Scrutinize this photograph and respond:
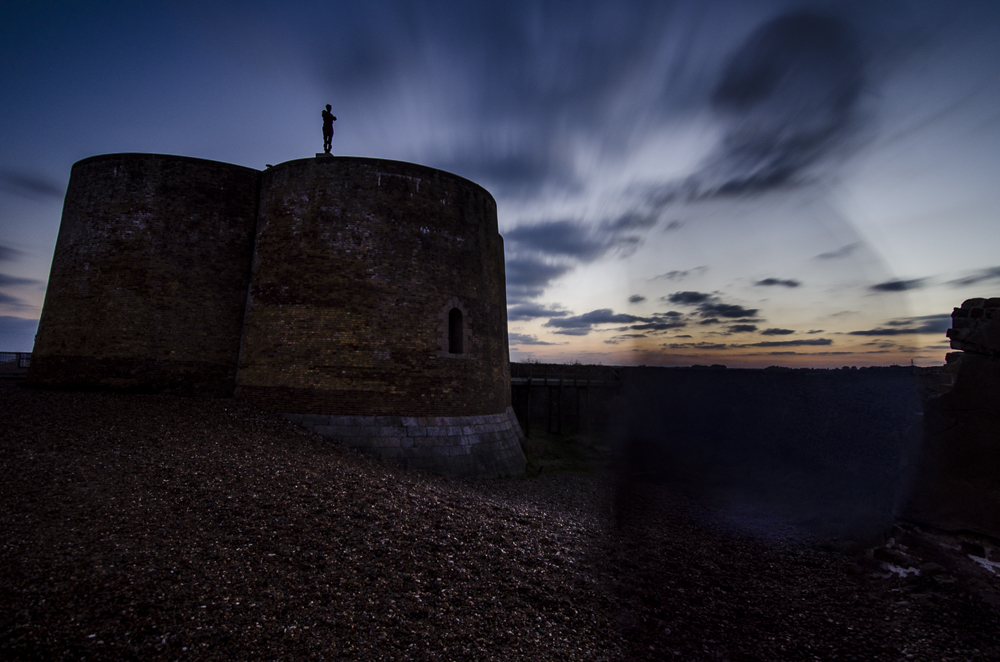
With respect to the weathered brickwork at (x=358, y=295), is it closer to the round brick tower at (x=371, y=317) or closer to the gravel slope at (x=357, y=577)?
the round brick tower at (x=371, y=317)

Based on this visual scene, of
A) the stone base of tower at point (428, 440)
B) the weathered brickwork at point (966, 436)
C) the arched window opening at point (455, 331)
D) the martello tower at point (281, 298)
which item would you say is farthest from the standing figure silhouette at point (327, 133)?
the weathered brickwork at point (966, 436)

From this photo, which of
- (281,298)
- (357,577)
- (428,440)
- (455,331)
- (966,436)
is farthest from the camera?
(455,331)

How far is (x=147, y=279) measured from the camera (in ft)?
40.3

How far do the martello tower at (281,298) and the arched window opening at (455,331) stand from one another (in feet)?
0.25

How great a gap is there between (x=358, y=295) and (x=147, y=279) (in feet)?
19.0

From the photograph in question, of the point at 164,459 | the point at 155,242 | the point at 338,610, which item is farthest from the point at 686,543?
the point at 155,242

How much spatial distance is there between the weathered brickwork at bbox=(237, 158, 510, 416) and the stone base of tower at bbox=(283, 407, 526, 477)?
26 centimetres

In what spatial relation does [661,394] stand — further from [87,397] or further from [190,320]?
[87,397]

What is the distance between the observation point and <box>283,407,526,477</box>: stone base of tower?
11.3 meters

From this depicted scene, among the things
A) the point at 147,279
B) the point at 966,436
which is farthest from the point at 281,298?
the point at 966,436

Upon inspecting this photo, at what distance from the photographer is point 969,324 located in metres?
5.89

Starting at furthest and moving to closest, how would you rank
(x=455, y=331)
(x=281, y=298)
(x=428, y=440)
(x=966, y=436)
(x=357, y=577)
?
(x=455, y=331) < (x=281, y=298) < (x=428, y=440) < (x=966, y=436) < (x=357, y=577)

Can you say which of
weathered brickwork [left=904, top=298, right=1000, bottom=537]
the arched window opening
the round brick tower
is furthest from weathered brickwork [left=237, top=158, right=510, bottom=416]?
weathered brickwork [left=904, top=298, right=1000, bottom=537]

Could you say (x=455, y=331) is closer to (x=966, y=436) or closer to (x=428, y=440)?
(x=428, y=440)
